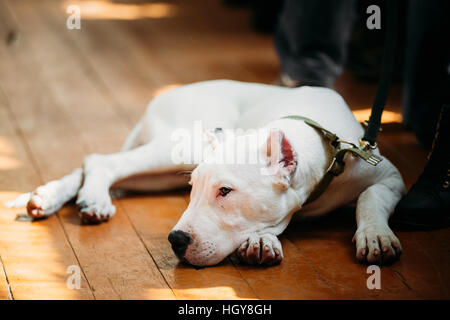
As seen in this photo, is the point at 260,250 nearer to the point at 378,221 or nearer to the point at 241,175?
the point at 241,175

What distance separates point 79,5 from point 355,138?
4103 mm

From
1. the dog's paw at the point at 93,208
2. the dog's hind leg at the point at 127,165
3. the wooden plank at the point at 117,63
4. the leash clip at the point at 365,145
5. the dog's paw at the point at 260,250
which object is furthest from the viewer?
the wooden plank at the point at 117,63

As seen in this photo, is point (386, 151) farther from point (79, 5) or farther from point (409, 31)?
point (79, 5)

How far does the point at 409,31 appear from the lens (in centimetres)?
309

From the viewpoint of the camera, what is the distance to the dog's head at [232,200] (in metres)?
1.87

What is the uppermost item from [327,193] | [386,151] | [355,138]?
[355,138]

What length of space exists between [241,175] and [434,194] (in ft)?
2.50

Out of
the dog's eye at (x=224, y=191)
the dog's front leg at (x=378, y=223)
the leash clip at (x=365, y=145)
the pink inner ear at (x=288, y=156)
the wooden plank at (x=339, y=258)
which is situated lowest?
the wooden plank at (x=339, y=258)

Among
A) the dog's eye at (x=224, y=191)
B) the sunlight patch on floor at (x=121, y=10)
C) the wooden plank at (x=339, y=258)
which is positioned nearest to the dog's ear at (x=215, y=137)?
the dog's eye at (x=224, y=191)

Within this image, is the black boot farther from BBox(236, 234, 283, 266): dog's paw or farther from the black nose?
the black nose

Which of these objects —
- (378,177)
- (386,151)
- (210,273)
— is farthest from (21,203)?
(386,151)

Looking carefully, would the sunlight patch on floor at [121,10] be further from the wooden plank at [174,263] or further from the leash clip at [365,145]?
the leash clip at [365,145]

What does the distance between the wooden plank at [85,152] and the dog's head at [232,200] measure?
165 mm

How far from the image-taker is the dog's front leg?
1.93 m
